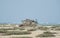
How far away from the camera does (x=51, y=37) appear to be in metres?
35.3

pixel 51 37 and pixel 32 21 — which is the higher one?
pixel 32 21

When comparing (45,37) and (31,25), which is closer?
(45,37)

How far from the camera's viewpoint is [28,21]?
69.7 meters

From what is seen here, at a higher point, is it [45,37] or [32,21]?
[32,21]

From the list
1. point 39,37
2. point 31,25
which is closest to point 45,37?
point 39,37

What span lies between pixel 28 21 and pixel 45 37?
3489cm

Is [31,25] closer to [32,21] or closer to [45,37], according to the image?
[32,21]

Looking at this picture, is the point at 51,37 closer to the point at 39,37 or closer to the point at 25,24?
the point at 39,37

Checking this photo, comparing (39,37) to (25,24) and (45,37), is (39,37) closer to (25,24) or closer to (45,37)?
(45,37)

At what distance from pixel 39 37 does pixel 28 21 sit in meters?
34.7

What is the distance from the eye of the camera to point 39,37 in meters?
35.1

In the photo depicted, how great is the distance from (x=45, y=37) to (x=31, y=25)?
33408mm

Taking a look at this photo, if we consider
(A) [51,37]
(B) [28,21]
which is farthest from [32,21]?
(A) [51,37]

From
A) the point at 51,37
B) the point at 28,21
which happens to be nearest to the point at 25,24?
the point at 28,21
